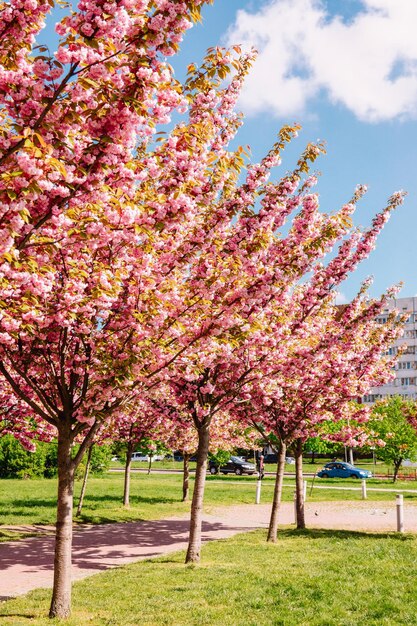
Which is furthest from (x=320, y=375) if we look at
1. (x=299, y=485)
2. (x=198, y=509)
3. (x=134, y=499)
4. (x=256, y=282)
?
(x=134, y=499)

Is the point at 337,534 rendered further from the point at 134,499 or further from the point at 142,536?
the point at 134,499

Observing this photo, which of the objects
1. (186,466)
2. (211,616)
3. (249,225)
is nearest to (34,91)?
(249,225)

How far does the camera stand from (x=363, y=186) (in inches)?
439

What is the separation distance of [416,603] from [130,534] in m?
10.5

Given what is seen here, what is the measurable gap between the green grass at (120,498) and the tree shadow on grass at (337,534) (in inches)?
252

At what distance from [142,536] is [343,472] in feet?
105

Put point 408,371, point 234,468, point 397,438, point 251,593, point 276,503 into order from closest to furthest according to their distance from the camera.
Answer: point 251,593 < point 276,503 < point 397,438 < point 234,468 < point 408,371

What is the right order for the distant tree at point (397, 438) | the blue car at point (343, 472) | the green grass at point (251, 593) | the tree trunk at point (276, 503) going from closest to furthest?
1. the green grass at point (251, 593)
2. the tree trunk at point (276, 503)
3. the distant tree at point (397, 438)
4. the blue car at point (343, 472)

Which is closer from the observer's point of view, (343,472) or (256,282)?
(256,282)

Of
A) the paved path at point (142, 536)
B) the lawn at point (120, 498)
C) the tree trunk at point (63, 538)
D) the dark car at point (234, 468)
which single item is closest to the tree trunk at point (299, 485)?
the paved path at point (142, 536)

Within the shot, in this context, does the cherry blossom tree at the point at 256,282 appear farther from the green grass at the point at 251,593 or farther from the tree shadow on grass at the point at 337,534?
the tree shadow on grass at the point at 337,534

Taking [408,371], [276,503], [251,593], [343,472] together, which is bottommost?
[343,472]

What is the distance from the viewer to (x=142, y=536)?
16391 millimetres

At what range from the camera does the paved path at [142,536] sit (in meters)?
11.3
